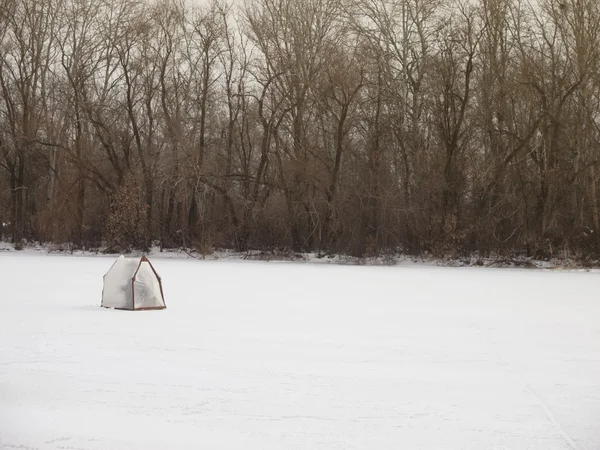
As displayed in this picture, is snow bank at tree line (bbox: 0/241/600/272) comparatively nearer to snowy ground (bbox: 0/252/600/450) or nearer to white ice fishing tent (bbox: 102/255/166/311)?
snowy ground (bbox: 0/252/600/450)

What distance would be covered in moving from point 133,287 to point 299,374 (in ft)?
19.0

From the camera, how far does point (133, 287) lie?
1327cm

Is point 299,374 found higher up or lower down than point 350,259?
lower down

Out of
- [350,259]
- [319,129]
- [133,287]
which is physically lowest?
[133,287]

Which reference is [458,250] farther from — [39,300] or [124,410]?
[124,410]

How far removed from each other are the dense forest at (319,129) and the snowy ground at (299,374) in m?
15.7

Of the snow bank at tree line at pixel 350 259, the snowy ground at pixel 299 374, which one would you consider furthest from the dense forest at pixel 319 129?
the snowy ground at pixel 299 374

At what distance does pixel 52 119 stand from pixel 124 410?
34.3 meters

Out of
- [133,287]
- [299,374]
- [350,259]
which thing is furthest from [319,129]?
[299,374]

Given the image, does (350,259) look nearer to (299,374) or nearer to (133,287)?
(133,287)

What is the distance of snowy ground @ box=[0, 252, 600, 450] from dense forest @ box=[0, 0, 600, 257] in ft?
51.6

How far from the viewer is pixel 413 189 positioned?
32312mm

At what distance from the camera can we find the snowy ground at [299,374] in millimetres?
6039

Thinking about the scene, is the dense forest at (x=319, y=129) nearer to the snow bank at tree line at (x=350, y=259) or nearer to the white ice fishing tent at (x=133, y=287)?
the snow bank at tree line at (x=350, y=259)
